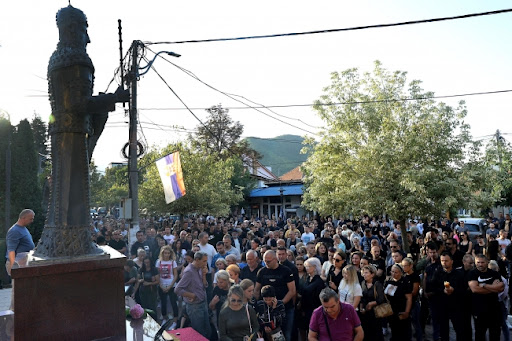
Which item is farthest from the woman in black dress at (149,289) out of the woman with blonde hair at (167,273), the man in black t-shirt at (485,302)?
the man in black t-shirt at (485,302)

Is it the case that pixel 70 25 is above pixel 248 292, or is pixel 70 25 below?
above

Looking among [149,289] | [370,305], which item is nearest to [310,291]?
[370,305]

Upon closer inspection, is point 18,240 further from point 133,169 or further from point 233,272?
point 133,169

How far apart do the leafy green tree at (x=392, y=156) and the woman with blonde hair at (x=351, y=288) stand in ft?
26.1

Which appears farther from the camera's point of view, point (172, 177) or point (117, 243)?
point (172, 177)

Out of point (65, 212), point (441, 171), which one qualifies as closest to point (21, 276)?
point (65, 212)

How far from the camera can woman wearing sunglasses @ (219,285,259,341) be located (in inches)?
192

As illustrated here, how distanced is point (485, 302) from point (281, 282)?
314cm

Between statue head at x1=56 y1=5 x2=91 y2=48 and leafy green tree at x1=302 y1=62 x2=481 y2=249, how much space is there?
443 inches

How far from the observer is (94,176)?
169ft

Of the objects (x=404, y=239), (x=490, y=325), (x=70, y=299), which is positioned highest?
(x=70, y=299)

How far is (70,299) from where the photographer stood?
348cm

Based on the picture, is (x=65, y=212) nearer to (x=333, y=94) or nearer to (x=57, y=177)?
(x=57, y=177)

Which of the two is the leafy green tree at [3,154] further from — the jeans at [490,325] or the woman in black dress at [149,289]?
the jeans at [490,325]
